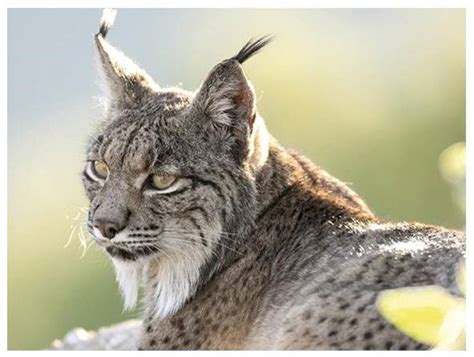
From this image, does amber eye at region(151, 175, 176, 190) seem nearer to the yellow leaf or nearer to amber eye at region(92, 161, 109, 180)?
amber eye at region(92, 161, 109, 180)

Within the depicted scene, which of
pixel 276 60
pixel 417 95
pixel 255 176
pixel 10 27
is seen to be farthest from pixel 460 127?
pixel 10 27

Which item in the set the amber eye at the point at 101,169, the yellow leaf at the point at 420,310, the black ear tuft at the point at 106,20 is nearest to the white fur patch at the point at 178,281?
the amber eye at the point at 101,169

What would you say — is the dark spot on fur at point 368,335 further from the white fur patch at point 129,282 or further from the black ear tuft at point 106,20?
the black ear tuft at point 106,20

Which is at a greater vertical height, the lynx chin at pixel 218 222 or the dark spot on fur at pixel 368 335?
the lynx chin at pixel 218 222

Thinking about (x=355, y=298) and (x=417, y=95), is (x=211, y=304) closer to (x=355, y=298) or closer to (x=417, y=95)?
(x=355, y=298)

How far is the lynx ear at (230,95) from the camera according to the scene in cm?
496

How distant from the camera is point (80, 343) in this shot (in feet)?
25.0

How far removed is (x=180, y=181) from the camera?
5.05 metres

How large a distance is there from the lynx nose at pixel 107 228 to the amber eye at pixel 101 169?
39 cm

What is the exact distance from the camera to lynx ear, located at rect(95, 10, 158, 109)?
18.6ft

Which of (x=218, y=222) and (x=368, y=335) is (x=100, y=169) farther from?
(x=368, y=335)

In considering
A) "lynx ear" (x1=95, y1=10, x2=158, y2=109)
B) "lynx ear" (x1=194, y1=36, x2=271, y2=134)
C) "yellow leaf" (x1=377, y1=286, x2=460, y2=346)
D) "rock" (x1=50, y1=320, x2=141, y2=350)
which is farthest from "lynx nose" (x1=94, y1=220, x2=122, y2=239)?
"yellow leaf" (x1=377, y1=286, x2=460, y2=346)

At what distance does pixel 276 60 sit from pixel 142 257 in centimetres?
470

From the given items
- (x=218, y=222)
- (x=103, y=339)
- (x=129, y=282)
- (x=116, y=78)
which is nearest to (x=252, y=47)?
(x=218, y=222)
